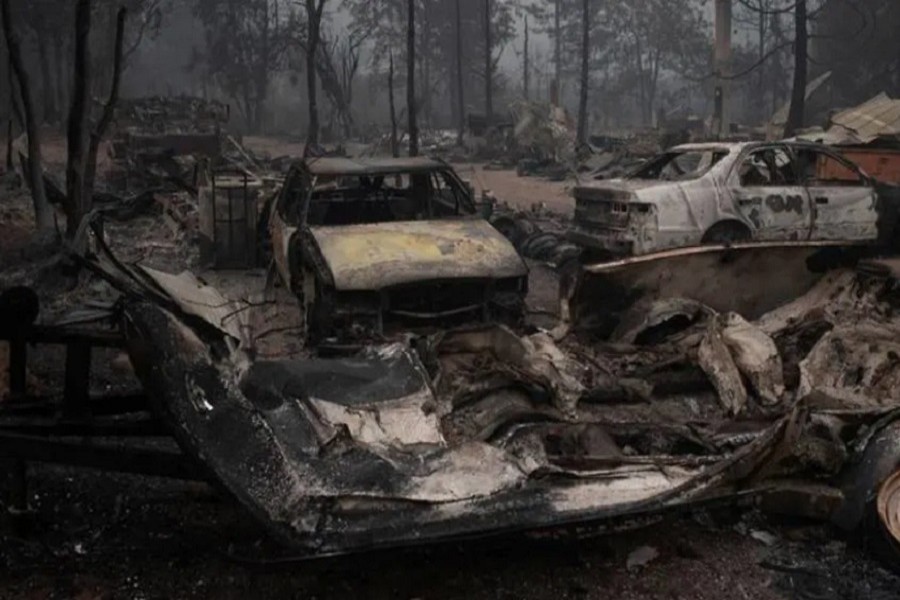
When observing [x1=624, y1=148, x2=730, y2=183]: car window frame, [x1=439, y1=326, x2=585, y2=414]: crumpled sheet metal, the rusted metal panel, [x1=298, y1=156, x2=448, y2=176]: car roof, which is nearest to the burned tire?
[x1=624, y1=148, x2=730, y2=183]: car window frame

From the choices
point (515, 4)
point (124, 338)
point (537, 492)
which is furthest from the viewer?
point (515, 4)

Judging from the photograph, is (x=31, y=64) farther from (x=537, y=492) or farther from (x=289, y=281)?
(x=537, y=492)

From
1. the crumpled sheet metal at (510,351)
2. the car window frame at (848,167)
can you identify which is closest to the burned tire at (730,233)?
the car window frame at (848,167)

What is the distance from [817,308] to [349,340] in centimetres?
376

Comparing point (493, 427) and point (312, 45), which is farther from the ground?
point (312, 45)

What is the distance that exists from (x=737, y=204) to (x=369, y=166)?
13.2 ft

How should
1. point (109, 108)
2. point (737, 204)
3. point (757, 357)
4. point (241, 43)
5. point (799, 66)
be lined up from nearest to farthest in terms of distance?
1. point (757, 357)
2. point (737, 204)
3. point (109, 108)
4. point (799, 66)
5. point (241, 43)

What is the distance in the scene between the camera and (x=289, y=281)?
8.73m

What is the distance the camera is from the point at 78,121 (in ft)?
34.7

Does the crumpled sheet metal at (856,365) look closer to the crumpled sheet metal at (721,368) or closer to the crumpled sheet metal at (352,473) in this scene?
the crumpled sheet metal at (721,368)

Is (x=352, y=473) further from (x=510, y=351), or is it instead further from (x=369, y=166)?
(x=369, y=166)

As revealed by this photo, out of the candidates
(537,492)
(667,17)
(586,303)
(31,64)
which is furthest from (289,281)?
(31,64)

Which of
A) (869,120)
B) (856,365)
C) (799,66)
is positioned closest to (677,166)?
(856,365)

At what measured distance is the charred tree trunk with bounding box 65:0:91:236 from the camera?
34.1 feet
